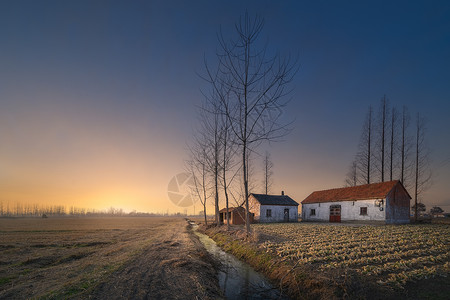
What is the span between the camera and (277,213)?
40.8 m

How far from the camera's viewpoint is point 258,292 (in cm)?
798

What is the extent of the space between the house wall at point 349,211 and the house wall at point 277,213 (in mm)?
2551

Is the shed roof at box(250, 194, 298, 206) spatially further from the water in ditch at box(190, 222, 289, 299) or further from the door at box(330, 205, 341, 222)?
the water in ditch at box(190, 222, 289, 299)

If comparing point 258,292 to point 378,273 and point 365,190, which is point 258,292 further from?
point 365,190

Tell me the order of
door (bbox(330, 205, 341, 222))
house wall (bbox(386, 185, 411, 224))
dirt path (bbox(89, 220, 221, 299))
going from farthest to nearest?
door (bbox(330, 205, 341, 222)), house wall (bbox(386, 185, 411, 224)), dirt path (bbox(89, 220, 221, 299))

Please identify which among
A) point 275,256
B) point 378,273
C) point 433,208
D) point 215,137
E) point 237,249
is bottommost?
point 433,208

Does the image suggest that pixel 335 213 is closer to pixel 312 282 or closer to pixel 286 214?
pixel 286 214

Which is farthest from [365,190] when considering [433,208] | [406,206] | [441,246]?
[433,208]

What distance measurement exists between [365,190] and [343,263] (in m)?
31.1

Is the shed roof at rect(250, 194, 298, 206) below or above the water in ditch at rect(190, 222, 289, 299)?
below

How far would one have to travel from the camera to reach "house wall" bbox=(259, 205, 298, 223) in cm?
3919

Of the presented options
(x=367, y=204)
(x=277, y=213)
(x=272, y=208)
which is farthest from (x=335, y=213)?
(x=272, y=208)

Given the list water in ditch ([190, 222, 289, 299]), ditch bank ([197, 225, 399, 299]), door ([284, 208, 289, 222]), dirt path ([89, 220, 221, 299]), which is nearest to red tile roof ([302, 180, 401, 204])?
door ([284, 208, 289, 222])

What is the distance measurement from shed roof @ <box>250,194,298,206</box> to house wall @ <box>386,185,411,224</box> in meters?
15.7
